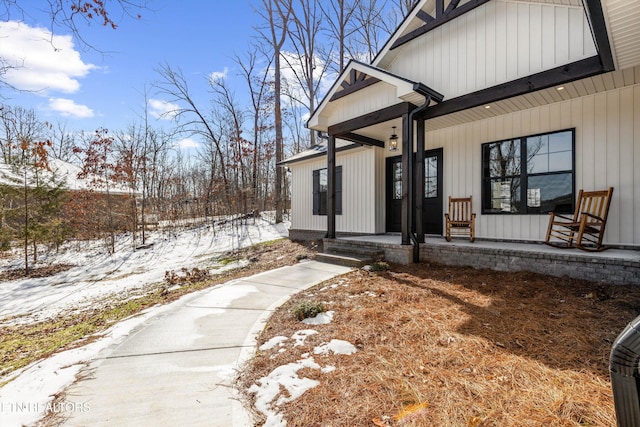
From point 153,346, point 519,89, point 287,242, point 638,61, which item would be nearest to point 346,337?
point 153,346

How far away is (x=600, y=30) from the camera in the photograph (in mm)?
2990

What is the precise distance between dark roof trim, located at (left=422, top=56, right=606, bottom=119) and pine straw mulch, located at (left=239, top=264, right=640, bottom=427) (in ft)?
9.23

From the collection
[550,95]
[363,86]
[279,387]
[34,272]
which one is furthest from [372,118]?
[34,272]

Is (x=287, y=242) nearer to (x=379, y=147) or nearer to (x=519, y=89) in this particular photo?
(x=379, y=147)

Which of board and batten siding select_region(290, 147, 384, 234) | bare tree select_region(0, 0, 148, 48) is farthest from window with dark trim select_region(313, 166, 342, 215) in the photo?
bare tree select_region(0, 0, 148, 48)

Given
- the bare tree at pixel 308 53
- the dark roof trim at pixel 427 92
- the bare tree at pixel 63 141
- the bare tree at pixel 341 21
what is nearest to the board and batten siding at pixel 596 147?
the dark roof trim at pixel 427 92

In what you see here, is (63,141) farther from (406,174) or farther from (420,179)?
(420,179)

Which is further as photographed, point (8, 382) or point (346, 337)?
point (346, 337)

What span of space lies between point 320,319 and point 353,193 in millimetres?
5166

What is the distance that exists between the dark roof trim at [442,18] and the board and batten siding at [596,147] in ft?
6.67

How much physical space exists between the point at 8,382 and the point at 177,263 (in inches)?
241

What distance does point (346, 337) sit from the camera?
8.19ft

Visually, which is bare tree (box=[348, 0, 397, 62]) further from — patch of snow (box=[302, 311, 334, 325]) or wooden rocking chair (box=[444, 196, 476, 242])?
patch of snow (box=[302, 311, 334, 325])

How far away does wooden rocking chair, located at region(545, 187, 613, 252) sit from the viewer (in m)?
4.13
